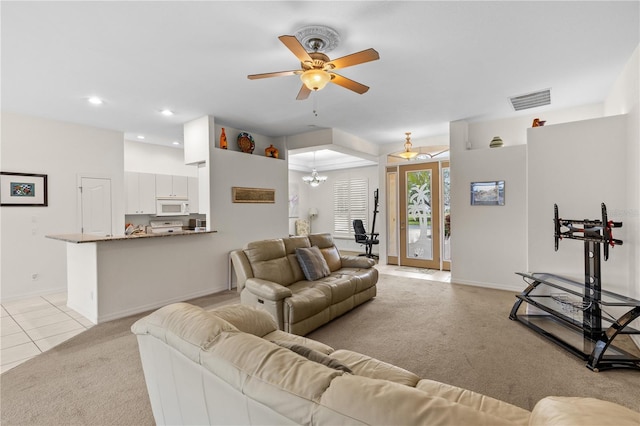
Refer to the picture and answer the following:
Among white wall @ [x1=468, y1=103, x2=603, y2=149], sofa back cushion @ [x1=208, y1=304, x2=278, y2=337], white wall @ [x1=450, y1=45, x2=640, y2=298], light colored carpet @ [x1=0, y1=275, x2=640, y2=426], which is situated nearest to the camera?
sofa back cushion @ [x1=208, y1=304, x2=278, y2=337]

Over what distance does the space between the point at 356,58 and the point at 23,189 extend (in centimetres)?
530

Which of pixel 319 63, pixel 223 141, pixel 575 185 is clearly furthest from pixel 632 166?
pixel 223 141

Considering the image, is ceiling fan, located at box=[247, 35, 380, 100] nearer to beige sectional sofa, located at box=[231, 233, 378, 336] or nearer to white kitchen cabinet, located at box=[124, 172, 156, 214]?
beige sectional sofa, located at box=[231, 233, 378, 336]

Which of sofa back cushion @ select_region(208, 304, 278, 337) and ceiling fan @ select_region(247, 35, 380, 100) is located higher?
ceiling fan @ select_region(247, 35, 380, 100)

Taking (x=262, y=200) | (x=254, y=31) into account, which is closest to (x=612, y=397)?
(x=254, y=31)

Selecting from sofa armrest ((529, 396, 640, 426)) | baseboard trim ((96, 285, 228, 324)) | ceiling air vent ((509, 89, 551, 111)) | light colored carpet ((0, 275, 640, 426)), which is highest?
ceiling air vent ((509, 89, 551, 111))

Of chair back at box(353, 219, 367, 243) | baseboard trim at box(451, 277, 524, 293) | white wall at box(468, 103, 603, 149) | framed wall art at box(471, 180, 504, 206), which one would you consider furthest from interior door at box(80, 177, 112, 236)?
white wall at box(468, 103, 603, 149)

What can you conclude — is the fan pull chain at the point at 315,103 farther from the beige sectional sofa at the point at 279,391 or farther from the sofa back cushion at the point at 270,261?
the beige sectional sofa at the point at 279,391

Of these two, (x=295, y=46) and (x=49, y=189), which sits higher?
(x=295, y=46)

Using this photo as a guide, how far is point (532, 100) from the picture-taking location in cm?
429

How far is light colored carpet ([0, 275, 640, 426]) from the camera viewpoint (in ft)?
6.83

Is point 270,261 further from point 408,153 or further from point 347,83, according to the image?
point 408,153

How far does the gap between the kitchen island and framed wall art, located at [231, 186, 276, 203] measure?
0.82 m

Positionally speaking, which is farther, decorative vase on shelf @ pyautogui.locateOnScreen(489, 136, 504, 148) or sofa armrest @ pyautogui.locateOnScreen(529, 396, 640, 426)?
decorative vase on shelf @ pyautogui.locateOnScreen(489, 136, 504, 148)
